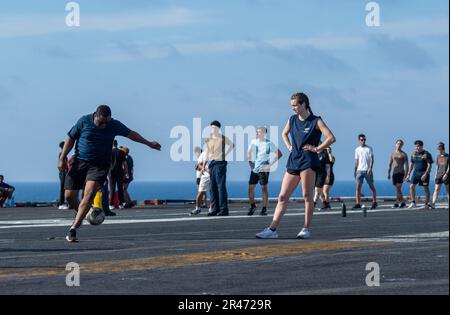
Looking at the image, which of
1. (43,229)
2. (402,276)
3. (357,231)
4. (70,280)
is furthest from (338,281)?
(43,229)

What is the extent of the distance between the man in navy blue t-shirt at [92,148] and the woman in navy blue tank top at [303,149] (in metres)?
1.85

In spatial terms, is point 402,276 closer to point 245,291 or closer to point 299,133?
point 245,291

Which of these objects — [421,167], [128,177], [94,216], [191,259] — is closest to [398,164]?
[421,167]

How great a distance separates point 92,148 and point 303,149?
2901 millimetres

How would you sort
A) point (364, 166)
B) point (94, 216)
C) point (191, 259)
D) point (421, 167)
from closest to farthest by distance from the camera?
point (191, 259), point (94, 216), point (364, 166), point (421, 167)

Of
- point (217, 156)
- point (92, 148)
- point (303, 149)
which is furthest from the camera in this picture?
point (217, 156)

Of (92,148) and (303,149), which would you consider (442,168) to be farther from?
(92,148)

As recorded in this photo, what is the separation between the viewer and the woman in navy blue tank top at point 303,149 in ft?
53.9

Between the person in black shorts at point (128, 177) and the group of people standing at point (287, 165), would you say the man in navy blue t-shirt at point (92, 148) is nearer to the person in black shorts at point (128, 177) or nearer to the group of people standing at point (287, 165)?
the group of people standing at point (287, 165)

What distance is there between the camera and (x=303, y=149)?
16484 mm

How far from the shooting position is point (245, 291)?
1019cm

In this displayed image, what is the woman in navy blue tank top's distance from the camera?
16438mm

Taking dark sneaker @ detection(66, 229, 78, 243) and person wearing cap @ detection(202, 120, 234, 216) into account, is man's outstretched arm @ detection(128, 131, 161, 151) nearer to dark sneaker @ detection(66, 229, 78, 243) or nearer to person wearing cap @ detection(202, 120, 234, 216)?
dark sneaker @ detection(66, 229, 78, 243)
